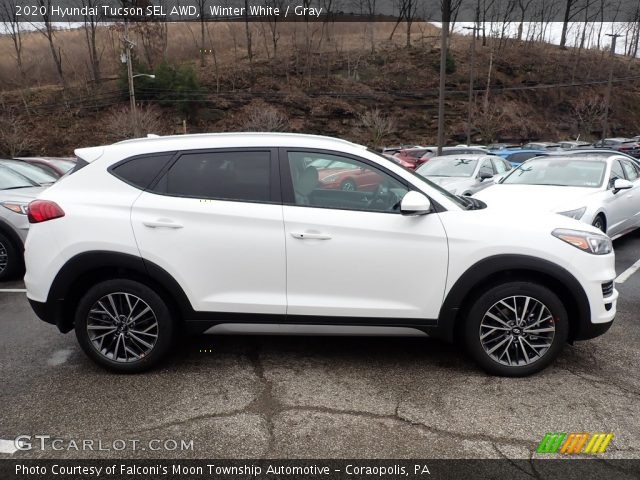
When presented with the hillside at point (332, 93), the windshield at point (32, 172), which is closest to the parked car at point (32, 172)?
the windshield at point (32, 172)

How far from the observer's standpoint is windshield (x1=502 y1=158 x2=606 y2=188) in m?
7.12

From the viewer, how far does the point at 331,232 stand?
3.31 meters

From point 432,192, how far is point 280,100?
44.4 m

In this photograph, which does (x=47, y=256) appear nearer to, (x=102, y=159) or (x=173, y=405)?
(x=102, y=159)

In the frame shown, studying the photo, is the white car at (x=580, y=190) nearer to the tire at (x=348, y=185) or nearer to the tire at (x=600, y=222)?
the tire at (x=600, y=222)

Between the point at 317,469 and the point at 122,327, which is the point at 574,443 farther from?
the point at 122,327

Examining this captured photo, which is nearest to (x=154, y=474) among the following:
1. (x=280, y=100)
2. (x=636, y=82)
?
(x=280, y=100)

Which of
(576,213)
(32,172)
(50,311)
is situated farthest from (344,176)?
(32,172)

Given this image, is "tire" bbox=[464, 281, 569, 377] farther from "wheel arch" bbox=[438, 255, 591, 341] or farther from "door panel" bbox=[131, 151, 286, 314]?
"door panel" bbox=[131, 151, 286, 314]

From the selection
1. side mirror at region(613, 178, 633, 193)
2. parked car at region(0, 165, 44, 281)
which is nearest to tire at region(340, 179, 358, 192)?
parked car at region(0, 165, 44, 281)

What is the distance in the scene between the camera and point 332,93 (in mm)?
47312

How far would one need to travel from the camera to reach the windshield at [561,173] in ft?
23.4

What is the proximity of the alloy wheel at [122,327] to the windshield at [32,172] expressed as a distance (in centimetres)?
511

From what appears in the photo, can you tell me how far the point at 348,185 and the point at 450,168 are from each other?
7.75m
